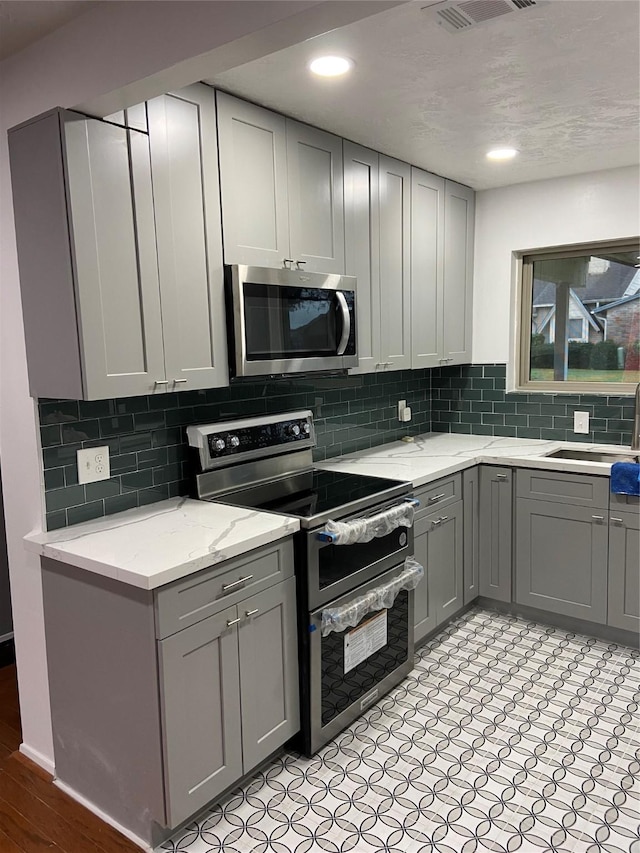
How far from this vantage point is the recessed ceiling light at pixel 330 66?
78.7 inches

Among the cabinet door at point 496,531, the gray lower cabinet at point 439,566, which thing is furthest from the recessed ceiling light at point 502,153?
the gray lower cabinet at point 439,566

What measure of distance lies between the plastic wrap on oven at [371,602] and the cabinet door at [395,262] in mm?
1079

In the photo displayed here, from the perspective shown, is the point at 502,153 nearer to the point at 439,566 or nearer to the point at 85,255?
the point at 439,566

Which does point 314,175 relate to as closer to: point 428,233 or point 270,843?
point 428,233

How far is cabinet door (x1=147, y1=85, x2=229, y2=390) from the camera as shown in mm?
2086

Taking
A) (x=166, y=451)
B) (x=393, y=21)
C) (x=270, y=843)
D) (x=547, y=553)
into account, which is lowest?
(x=270, y=843)

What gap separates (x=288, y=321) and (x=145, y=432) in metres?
0.71

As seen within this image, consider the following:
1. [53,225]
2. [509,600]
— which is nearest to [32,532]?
[53,225]

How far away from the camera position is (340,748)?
2.39 m

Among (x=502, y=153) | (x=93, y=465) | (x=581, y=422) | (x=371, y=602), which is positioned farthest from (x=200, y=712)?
(x=502, y=153)

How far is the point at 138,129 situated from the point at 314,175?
34.8 inches

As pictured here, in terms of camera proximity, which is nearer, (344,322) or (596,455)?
(344,322)

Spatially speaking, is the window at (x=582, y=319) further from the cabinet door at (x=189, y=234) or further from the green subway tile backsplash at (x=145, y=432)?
the cabinet door at (x=189, y=234)

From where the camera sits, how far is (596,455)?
11.5 ft
